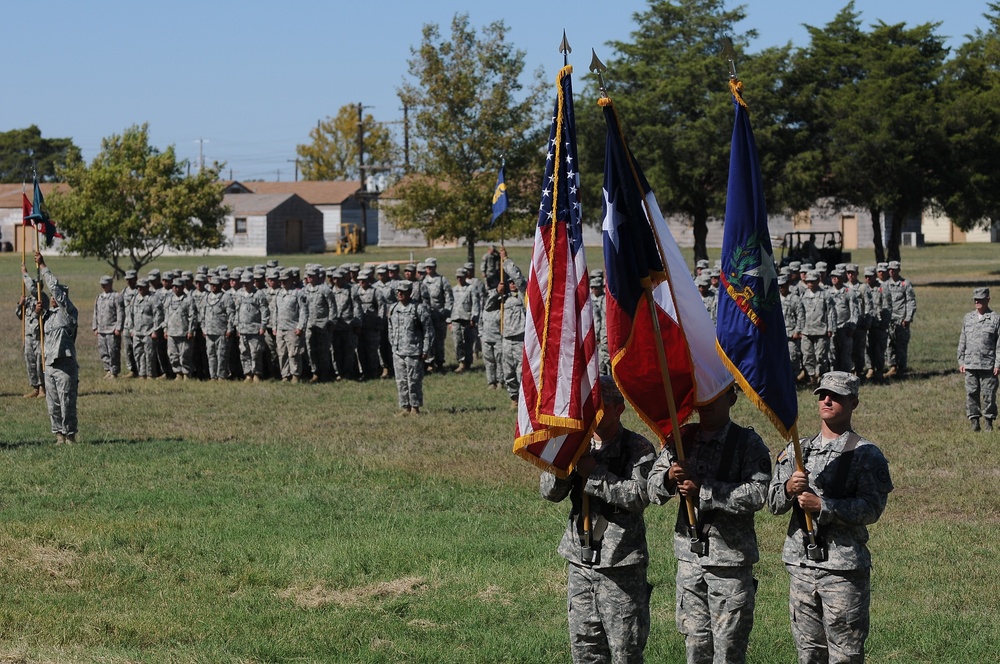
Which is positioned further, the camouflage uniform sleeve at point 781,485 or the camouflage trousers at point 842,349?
the camouflage trousers at point 842,349

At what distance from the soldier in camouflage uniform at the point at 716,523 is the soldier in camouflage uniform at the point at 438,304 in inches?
720

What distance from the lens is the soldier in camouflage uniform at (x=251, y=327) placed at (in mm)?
23688

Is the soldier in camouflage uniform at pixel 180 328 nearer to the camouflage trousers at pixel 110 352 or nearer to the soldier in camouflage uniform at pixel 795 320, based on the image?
the camouflage trousers at pixel 110 352

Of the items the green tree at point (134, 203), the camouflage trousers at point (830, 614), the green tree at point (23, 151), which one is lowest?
the camouflage trousers at point (830, 614)

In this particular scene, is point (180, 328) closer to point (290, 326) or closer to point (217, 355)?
point (217, 355)

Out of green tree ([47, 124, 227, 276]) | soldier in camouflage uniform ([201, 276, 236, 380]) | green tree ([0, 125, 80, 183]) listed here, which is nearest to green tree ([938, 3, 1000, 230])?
green tree ([47, 124, 227, 276])

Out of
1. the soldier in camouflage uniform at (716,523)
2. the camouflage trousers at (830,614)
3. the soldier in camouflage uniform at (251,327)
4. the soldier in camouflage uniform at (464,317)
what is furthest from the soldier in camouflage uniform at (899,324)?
the soldier in camouflage uniform at (716,523)

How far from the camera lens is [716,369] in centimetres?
703

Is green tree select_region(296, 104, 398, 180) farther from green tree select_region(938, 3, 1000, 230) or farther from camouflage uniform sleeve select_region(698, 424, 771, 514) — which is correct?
camouflage uniform sleeve select_region(698, 424, 771, 514)

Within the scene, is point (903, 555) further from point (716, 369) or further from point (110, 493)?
point (110, 493)

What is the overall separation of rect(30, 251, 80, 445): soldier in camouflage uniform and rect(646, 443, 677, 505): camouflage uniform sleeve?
11.0m

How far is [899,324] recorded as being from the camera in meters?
23.2

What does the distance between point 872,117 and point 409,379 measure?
31.1 m

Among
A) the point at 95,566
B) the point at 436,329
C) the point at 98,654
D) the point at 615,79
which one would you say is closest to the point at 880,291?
the point at 436,329
